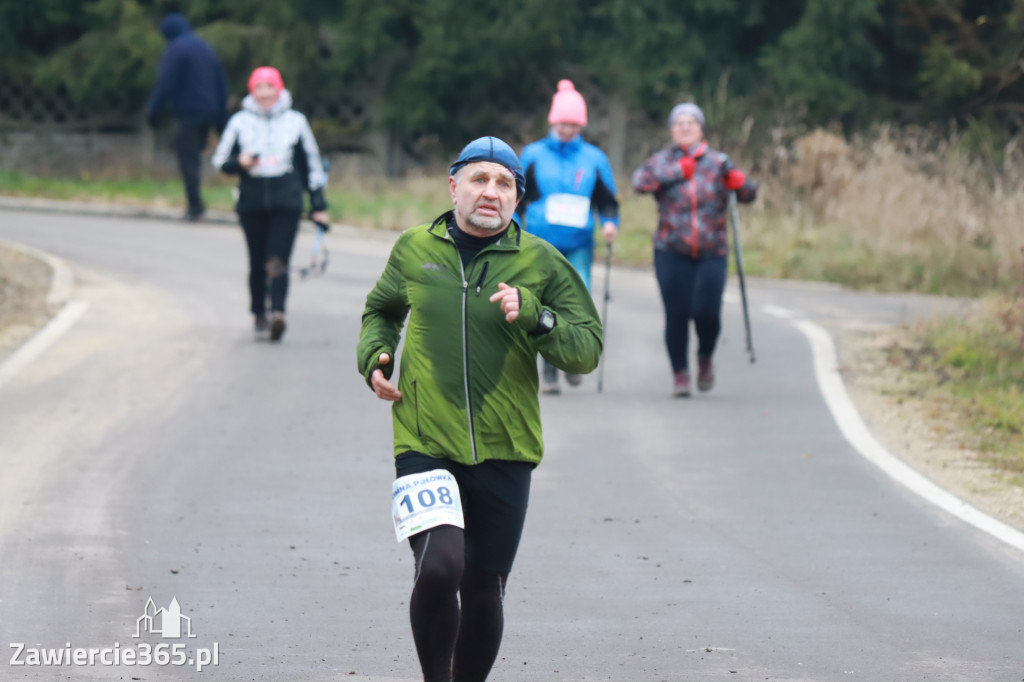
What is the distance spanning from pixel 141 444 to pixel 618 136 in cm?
1985

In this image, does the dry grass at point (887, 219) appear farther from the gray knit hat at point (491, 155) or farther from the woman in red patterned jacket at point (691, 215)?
the gray knit hat at point (491, 155)

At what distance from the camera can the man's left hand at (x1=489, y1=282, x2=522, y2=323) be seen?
17.3ft

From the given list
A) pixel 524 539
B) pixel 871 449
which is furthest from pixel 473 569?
pixel 871 449

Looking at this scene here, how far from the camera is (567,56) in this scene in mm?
29328

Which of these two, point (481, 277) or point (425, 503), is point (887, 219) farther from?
point (425, 503)

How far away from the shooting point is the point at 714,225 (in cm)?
1196

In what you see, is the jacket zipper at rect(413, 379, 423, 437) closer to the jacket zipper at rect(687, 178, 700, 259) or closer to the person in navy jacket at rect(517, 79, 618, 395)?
the person in navy jacket at rect(517, 79, 618, 395)

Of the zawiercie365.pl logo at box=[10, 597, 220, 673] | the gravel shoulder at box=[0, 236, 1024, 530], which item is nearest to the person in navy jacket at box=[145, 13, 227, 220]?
the gravel shoulder at box=[0, 236, 1024, 530]

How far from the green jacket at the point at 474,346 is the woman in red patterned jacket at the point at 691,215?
20.6 ft

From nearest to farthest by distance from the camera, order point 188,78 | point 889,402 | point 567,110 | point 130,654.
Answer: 1. point 130,654
2. point 567,110
3. point 889,402
4. point 188,78

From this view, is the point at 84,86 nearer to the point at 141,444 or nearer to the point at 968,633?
the point at 141,444

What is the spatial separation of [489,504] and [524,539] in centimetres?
284

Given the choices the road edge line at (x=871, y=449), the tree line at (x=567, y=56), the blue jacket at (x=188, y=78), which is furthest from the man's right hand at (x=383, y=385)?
the tree line at (x=567, y=56)

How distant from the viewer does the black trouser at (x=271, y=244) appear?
1361cm
